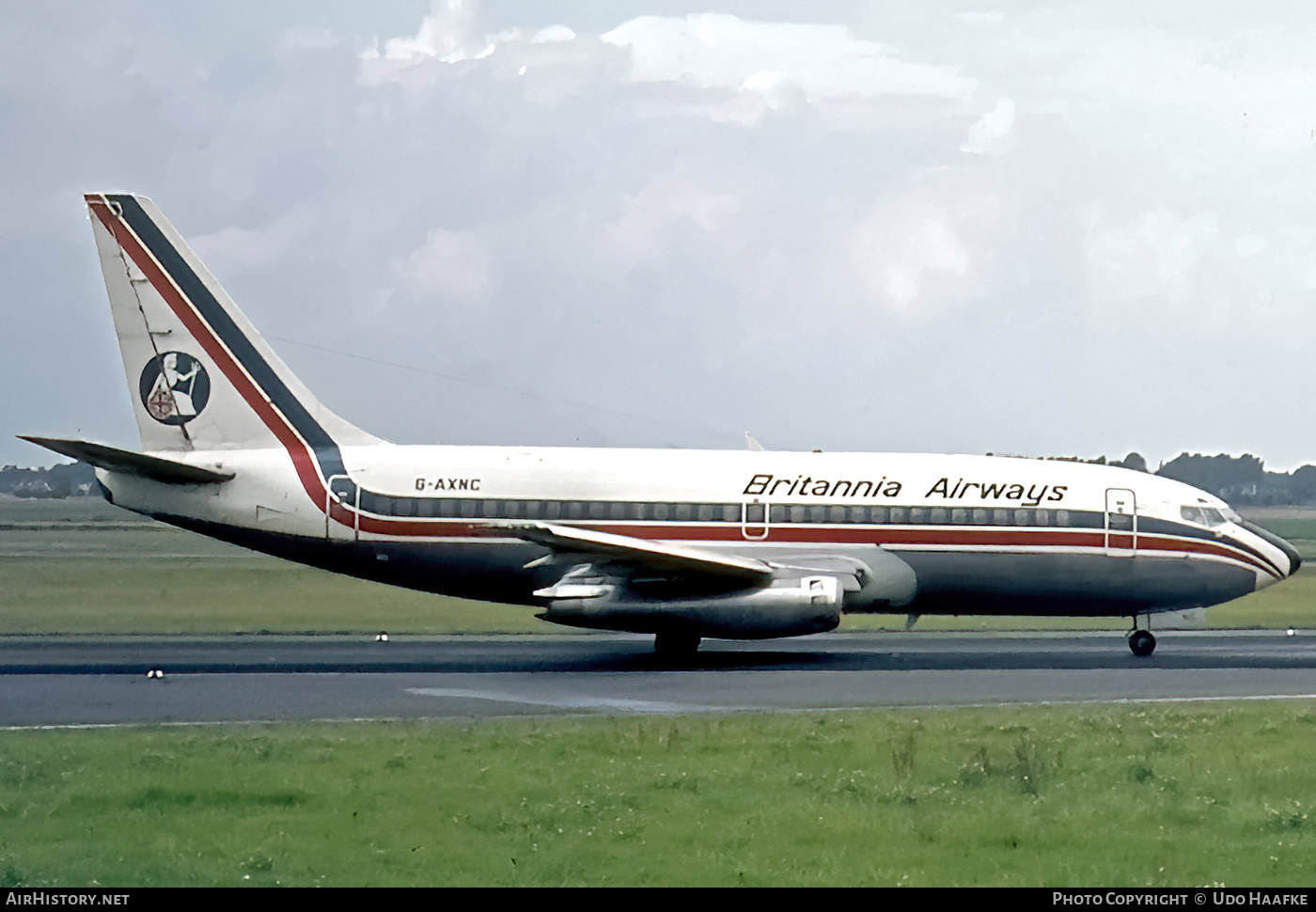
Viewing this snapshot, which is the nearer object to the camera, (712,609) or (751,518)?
(712,609)

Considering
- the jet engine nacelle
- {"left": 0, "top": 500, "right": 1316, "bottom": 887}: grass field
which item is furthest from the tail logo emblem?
{"left": 0, "top": 500, "right": 1316, "bottom": 887}: grass field

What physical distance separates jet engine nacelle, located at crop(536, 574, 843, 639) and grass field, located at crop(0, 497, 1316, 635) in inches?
347

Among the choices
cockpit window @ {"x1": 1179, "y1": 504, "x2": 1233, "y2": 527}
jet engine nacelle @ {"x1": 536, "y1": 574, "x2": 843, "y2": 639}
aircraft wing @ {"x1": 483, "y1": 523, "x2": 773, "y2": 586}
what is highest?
cockpit window @ {"x1": 1179, "y1": 504, "x2": 1233, "y2": 527}

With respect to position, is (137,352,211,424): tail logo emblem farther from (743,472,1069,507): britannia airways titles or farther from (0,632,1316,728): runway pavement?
(743,472,1069,507): britannia airways titles

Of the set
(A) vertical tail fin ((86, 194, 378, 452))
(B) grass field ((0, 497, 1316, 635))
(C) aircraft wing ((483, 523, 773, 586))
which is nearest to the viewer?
(C) aircraft wing ((483, 523, 773, 586))

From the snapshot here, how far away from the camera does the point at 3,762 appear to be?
45.7 feet

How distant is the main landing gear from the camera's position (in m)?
27.0

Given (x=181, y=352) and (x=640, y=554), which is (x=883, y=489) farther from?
(x=181, y=352)

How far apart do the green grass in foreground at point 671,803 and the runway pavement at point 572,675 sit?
7.37ft

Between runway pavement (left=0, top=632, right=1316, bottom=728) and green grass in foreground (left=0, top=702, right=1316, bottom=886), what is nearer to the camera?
green grass in foreground (left=0, top=702, right=1316, bottom=886)

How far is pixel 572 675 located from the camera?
23188 mm

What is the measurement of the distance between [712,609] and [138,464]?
11.5 m

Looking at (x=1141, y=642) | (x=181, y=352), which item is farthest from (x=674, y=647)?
(x=181, y=352)
